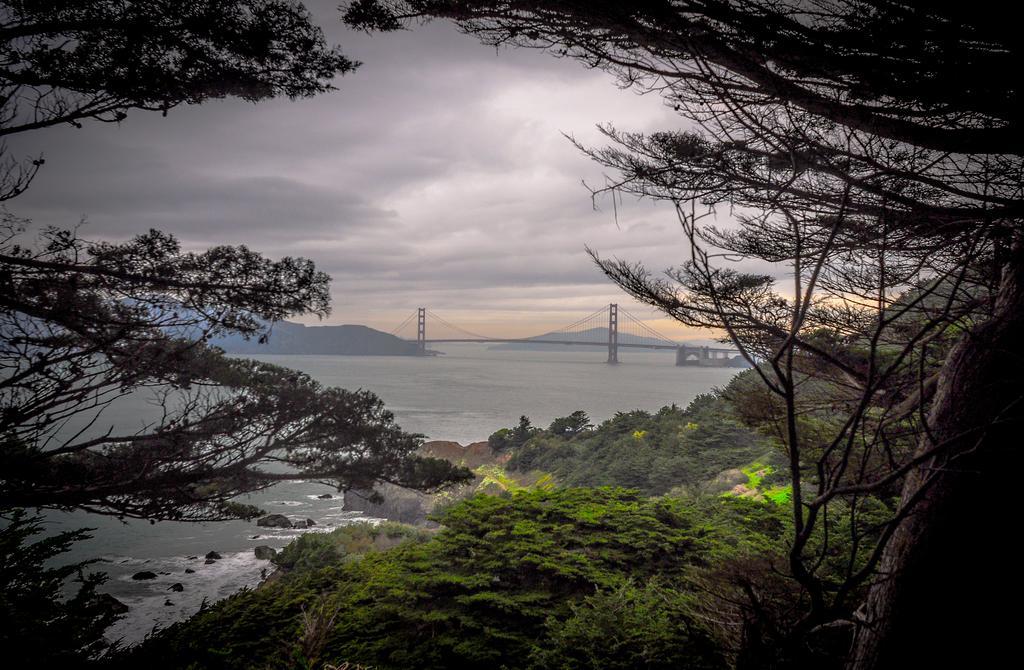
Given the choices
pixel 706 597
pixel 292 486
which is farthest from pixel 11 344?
pixel 292 486

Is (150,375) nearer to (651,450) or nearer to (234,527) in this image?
(651,450)

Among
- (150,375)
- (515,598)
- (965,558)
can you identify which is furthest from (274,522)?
(965,558)

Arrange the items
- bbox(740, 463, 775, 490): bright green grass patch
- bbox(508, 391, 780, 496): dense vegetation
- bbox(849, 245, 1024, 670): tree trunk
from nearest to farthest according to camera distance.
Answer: bbox(849, 245, 1024, 670): tree trunk, bbox(740, 463, 775, 490): bright green grass patch, bbox(508, 391, 780, 496): dense vegetation

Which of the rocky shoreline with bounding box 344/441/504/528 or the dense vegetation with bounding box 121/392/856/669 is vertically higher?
the dense vegetation with bounding box 121/392/856/669

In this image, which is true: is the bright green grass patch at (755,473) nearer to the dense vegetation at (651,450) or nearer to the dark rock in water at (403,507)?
the dense vegetation at (651,450)

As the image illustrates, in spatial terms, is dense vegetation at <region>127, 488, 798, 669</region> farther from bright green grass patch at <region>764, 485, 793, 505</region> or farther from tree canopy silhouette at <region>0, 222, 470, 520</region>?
bright green grass patch at <region>764, 485, 793, 505</region>

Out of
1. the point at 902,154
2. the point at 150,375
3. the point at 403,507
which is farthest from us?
Answer: the point at 403,507

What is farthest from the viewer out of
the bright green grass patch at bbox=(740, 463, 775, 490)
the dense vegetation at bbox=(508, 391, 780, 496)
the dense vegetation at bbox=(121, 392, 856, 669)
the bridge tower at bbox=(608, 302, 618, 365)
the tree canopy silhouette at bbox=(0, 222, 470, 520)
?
the bridge tower at bbox=(608, 302, 618, 365)

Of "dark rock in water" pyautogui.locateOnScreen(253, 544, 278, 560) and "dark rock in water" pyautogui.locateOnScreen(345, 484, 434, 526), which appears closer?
"dark rock in water" pyautogui.locateOnScreen(253, 544, 278, 560)

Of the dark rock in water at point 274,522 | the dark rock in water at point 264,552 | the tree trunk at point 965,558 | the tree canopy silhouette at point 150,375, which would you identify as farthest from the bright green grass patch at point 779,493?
the dark rock in water at point 274,522

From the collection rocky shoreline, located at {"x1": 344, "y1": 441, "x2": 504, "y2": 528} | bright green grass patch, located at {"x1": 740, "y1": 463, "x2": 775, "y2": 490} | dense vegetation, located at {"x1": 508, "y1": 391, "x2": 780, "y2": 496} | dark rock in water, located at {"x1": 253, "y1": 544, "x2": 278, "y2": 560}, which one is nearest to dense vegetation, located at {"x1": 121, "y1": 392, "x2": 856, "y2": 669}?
bright green grass patch, located at {"x1": 740, "y1": 463, "x2": 775, "y2": 490}
